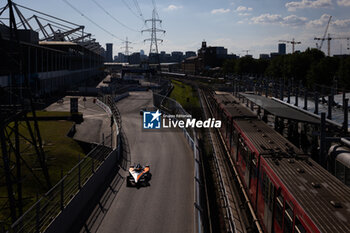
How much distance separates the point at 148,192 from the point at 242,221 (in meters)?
5.08

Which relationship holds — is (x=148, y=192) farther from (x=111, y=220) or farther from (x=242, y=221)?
(x=242, y=221)

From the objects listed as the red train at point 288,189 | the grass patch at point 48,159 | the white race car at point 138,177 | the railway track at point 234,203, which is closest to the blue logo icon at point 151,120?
the grass patch at point 48,159

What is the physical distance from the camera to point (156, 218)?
14.0 m

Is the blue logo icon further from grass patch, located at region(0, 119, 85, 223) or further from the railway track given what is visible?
the railway track

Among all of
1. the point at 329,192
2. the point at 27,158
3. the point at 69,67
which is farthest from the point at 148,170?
the point at 69,67

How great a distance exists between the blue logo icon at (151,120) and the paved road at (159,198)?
7.97 m

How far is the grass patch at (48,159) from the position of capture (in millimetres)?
15531

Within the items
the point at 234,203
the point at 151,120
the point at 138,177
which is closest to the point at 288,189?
the point at 234,203

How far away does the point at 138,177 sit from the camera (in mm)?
18438

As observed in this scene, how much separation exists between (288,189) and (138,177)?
10.6 metres

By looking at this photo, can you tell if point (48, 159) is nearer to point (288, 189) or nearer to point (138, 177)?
point (138, 177)

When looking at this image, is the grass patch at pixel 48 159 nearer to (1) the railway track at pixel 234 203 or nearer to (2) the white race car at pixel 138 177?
(2) the white race car at pixel 138 177

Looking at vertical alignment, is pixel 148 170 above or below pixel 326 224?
below

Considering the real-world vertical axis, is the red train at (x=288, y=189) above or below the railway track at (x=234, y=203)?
above
